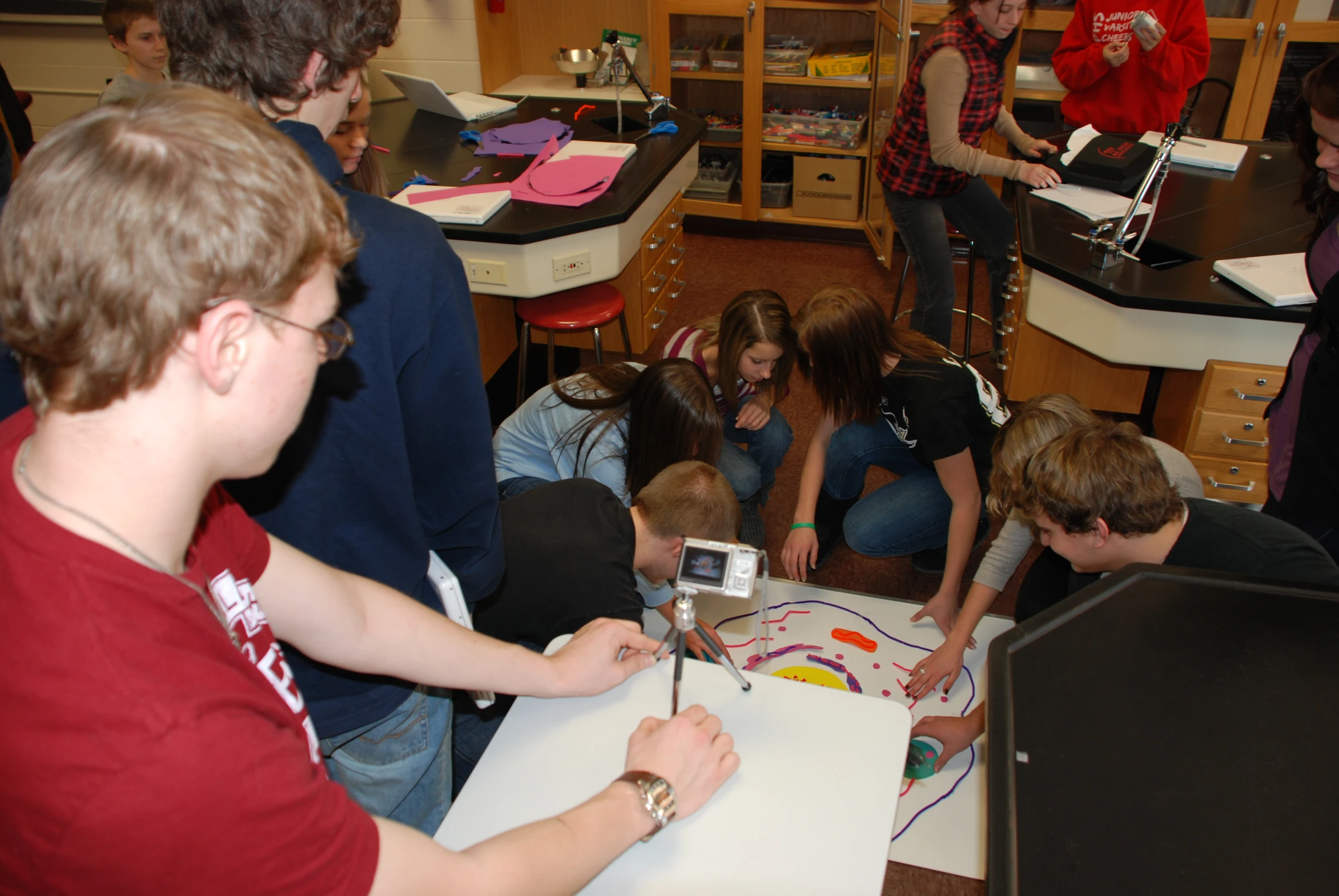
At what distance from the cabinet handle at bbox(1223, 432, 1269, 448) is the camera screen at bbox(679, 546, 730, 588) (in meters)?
1.86

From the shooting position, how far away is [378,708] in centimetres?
106

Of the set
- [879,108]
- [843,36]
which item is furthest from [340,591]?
[843,36]

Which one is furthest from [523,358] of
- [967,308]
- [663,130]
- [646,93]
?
[967,308]

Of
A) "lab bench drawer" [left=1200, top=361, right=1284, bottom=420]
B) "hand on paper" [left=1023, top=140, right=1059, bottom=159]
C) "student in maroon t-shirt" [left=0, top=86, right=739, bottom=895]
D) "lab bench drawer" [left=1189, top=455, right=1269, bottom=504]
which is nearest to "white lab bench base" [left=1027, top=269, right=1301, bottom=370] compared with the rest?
"lab bench drawer" [left=1200, top=361, right=1284, bottom=420]

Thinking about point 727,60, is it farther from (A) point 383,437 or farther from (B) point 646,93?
(A) point 383,437

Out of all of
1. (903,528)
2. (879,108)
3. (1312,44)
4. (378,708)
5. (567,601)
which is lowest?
(903,528)

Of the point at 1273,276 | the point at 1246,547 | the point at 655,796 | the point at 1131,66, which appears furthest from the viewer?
the point at 1131,66

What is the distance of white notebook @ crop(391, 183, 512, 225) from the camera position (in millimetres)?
2377

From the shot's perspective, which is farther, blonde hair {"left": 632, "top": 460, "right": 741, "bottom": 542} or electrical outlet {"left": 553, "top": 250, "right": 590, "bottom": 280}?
electrical outlet {"left": 553, "top": 250, "right": 590, "bottom": 280}

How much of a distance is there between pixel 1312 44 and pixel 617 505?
11.8ft

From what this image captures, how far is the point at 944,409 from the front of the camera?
6.40 feet

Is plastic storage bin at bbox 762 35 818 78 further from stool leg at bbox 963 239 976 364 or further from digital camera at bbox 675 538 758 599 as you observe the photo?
digital camera at bbox 675 538 758 599

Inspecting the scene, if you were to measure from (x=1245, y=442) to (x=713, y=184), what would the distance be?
→ 8.74 feet

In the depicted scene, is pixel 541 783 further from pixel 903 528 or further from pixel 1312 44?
pixel 1312 44
